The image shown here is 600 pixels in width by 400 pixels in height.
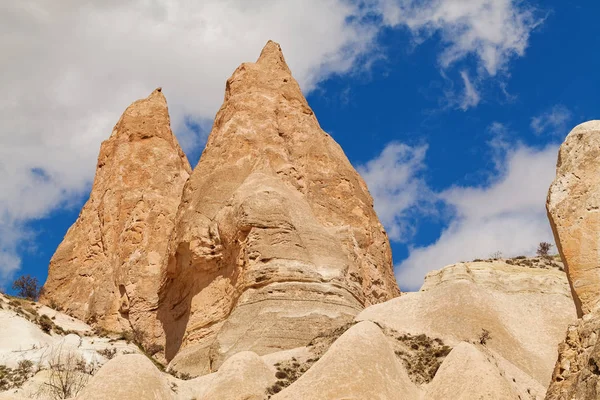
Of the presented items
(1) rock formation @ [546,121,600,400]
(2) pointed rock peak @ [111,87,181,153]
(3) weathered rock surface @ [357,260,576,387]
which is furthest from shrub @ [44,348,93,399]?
(2) pointed rock peak @ [111,87,181,153]

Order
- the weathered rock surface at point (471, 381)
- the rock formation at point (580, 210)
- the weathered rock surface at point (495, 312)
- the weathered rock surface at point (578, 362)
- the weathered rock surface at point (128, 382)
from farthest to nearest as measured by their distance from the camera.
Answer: the weathered rock surface at point (495, 312) → the weathered rock surface at point (128, 382) → the weathered rock surface at point (471, 381) → the rock formation at point (580, 210) → the weathered rock surface at point (578, 362)

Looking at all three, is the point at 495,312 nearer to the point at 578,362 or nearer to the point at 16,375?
the point at 16,375

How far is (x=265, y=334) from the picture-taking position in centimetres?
2812

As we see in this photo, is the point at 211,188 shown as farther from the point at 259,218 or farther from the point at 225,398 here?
the point at 225,398

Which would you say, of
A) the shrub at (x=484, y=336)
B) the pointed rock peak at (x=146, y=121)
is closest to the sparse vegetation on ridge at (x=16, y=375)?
the shrub at (x=484, y=336)

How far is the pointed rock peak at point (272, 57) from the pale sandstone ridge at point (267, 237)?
2.4 inches

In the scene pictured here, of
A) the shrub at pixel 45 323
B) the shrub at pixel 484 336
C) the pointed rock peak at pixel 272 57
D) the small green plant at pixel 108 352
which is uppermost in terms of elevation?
the pointed rock peak at pixel 272 57

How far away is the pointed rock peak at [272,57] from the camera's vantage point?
42.5 m

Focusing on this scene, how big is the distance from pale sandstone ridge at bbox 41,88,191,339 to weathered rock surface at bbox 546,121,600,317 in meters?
26.7

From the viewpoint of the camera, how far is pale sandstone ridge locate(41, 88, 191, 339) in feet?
135

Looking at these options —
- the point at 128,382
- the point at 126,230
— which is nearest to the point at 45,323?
the point at 126,230

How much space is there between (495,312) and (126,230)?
20.8 m

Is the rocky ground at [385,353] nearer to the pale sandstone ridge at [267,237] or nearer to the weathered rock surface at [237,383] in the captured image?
the weathered rock surface at [237,383]

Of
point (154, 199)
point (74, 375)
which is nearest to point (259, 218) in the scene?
point (74, 375)
